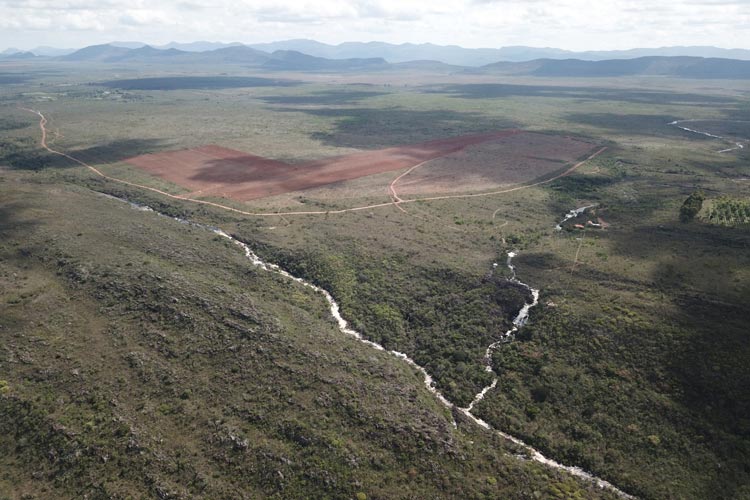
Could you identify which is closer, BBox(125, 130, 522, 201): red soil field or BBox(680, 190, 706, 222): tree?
BBox(680, 190, 706, 222): tree

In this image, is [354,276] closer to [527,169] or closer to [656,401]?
[656,401]

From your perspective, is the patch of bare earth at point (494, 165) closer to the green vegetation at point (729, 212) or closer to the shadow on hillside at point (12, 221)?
the green vegetation at point (729, 212)

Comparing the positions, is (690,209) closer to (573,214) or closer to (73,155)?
(573,214)

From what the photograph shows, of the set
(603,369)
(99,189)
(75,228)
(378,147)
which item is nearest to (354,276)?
(603,369)

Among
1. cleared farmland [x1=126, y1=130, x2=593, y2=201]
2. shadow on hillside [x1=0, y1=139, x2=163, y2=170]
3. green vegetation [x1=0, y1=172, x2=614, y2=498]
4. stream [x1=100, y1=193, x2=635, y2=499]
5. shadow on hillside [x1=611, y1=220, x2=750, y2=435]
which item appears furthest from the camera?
shadow on hillside [x1=0, y1=139, x2=163, y2=170]

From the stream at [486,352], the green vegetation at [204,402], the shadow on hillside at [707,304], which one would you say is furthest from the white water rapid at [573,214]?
the green vegetation at [204,402]

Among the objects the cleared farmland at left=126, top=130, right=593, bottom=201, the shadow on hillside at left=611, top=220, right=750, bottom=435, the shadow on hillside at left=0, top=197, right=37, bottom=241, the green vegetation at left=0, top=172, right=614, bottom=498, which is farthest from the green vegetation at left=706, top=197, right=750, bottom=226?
the shadow on hillside at left=0, top=197, right=37, bottom=241

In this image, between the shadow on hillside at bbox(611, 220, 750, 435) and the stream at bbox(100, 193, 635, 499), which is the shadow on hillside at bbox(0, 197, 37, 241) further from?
the shadow on hillside at bbox(611, 220, 750, 435)

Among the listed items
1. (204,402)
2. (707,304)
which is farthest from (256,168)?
(707,304)
